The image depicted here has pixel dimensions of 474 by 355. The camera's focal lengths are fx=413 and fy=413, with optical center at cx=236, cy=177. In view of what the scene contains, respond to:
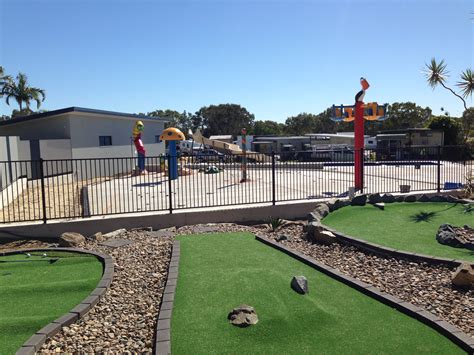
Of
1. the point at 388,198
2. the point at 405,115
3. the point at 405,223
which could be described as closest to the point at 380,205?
the point at 388,198

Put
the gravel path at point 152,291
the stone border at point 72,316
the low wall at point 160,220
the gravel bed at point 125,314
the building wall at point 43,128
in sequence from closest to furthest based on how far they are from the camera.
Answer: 1. the stone border at point 72,316
2. the gravel bed at point 125,314
3. the gravel path at point 152,291
4. the low wall at point 160,220
5. the building wall at point 43,128

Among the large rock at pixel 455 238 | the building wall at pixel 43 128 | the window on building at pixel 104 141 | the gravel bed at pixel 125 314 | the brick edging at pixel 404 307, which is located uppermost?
the building wall at pixel 43 128

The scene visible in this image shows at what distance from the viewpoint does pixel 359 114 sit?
15008 millimetres

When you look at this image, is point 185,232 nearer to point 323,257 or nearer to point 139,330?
point 323,257

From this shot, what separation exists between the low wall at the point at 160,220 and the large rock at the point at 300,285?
5396 mm

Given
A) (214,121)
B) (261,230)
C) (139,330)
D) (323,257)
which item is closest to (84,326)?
(139,330)

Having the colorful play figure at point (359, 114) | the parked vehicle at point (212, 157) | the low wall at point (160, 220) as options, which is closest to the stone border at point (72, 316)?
the low wall at point (160, 220)

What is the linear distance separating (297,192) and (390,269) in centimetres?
969

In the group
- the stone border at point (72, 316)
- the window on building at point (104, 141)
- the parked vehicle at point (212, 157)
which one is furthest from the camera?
the window on building at point (104, 141)

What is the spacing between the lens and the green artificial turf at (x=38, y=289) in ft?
15.3

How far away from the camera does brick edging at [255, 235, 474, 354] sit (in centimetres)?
408

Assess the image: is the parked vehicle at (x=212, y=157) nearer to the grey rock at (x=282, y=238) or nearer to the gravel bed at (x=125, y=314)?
the grey rock at (x=282, y=238)

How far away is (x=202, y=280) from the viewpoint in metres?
6.00

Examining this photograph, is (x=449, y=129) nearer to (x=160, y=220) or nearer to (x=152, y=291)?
(x=160, y=220)
